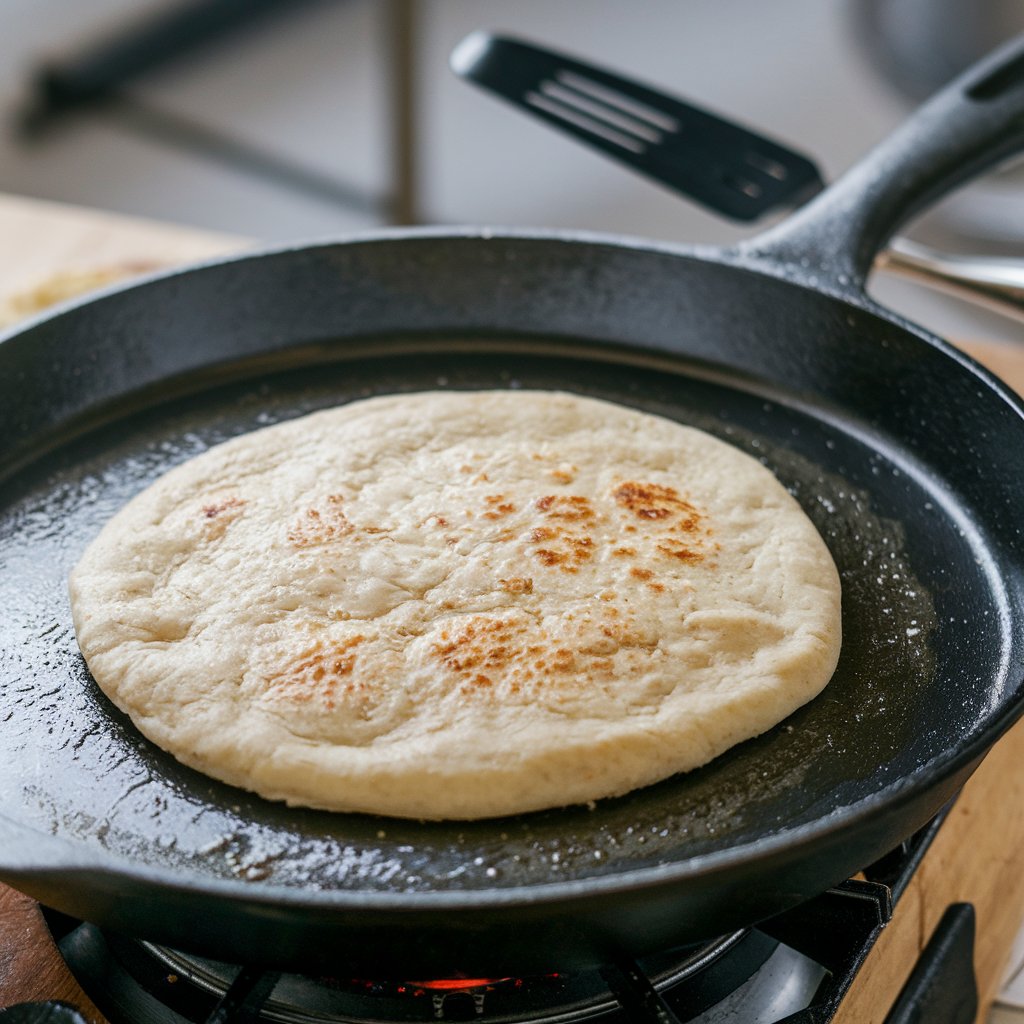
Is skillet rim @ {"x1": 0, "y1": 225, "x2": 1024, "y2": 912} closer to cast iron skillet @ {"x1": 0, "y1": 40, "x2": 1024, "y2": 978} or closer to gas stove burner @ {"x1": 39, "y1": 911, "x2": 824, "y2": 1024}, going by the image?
cast iron skillet @ {"x1": 0, "y1": 40, "x2": 1024, "y2": 978}

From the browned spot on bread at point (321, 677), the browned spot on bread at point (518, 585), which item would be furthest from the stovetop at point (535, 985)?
the browned spot on bread at point (518, 585)

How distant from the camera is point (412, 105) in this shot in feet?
13.4

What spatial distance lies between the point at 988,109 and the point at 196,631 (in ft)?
4.27

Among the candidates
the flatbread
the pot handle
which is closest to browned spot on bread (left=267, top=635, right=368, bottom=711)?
the flatbread

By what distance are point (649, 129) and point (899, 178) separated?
39 cm

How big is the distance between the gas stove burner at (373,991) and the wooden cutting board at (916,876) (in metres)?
0.02

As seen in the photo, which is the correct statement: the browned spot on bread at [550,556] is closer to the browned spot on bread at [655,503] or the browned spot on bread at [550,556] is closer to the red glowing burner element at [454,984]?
the browned spot on bread at [655,503]

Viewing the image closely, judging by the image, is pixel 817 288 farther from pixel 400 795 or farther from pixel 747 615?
pixel 400 795

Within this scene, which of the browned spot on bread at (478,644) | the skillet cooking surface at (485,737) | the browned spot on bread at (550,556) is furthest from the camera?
the browned spot on bread at (550,556)

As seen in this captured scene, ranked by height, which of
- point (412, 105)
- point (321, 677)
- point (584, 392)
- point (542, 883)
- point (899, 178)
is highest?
point (412, 105)

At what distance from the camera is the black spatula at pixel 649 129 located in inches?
69.6

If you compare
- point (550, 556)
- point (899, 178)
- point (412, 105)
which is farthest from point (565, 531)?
point (412, 105)

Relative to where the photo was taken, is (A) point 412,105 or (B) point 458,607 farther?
(A) point 412,105

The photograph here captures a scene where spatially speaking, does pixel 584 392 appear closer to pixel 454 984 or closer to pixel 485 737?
pixel 485 737
